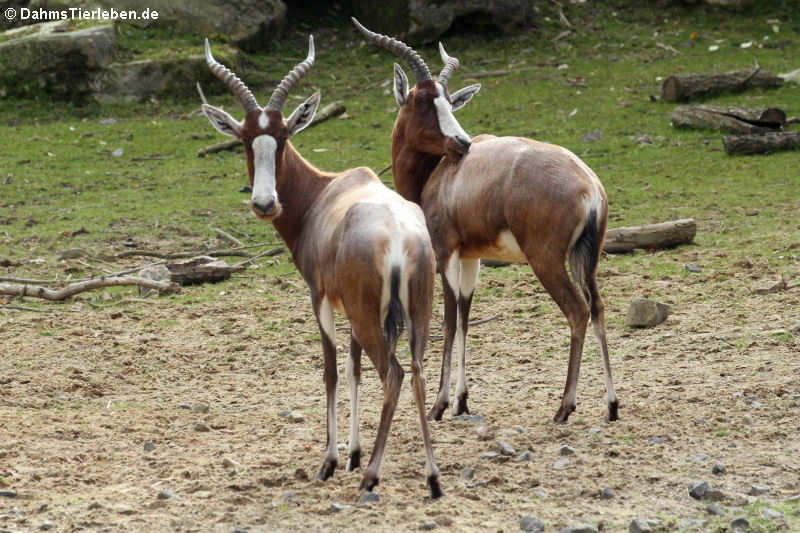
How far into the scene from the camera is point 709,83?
53.9 feet

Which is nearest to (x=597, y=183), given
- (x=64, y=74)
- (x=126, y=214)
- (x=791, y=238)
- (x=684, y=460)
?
(x=684, y=460)

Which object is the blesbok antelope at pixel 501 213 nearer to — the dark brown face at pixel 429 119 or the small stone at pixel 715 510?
the dark brown face at pixel 429 119

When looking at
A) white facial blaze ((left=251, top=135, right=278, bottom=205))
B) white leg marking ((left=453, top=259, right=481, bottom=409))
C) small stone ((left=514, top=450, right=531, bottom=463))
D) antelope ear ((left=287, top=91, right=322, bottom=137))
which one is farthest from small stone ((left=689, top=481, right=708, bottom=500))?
antelope ear ((left=287, top=91, right=322, bottom=137))

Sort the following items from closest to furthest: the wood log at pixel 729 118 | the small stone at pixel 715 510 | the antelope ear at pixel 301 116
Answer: the small stone at pixel 715 510 < the antelope ear at pixel 301 116 < the wood log at pixel 729 118

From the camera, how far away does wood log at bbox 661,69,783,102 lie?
53.8 ft

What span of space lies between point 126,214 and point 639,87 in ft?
28.3

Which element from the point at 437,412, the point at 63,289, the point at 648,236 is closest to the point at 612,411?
the point at 437,412

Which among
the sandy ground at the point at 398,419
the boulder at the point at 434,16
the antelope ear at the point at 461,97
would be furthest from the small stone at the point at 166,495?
the boulder at the point at 434,16

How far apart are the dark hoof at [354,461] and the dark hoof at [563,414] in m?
1.33

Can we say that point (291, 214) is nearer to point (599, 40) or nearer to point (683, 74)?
point (683, 74)

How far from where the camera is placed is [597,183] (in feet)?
21.5

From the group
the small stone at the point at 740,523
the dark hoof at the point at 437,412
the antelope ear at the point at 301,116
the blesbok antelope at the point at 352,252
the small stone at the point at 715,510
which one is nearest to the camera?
the small stone at the point at 740,523

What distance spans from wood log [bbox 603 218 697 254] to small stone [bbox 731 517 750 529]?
5874 mm

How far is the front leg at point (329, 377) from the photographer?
557 cm
